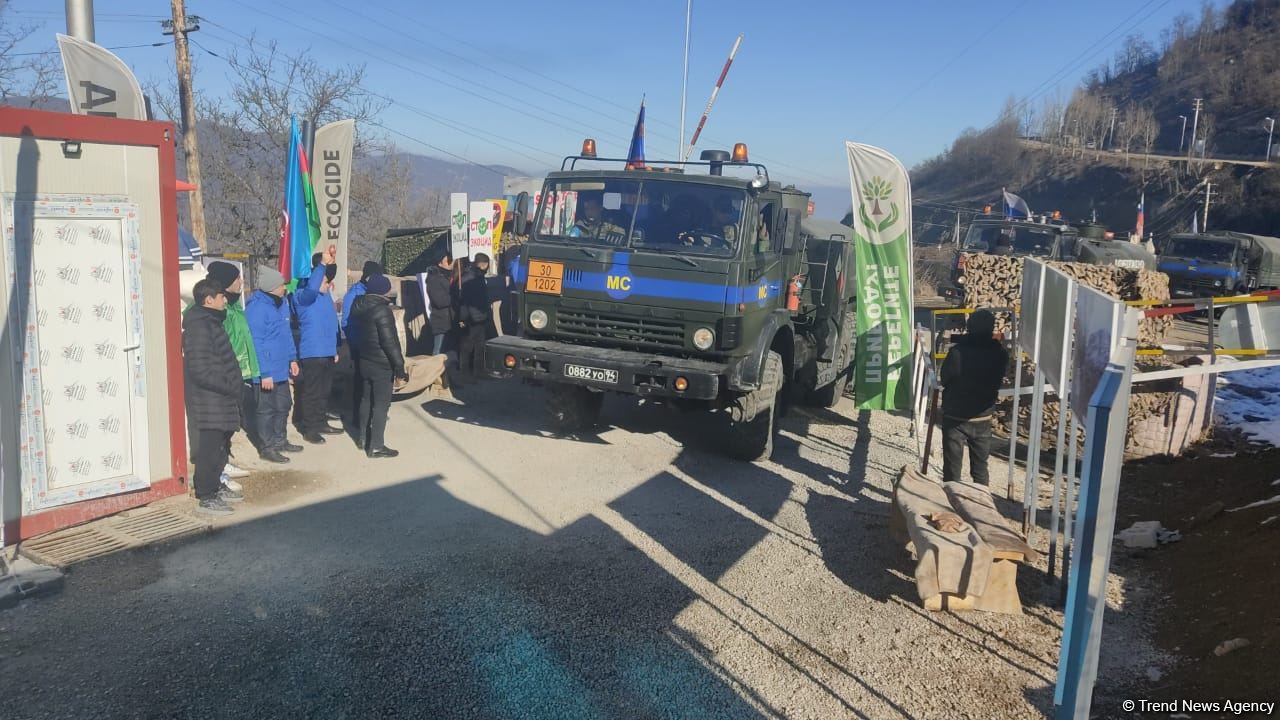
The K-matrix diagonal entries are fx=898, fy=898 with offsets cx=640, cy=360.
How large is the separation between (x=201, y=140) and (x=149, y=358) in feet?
64.7

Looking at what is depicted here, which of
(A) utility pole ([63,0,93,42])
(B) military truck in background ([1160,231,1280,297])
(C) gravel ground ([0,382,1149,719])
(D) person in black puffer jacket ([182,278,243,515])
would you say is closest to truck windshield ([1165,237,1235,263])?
(B) military truck in background ([1160,231,1280,297])

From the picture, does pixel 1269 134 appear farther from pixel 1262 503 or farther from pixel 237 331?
pixel 237 331

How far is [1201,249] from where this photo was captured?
84.3ft

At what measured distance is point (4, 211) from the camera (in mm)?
5395

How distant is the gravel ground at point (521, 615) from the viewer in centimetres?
424

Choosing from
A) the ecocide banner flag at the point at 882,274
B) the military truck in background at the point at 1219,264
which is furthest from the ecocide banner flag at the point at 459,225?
the military truck in background at the point at 1219,264

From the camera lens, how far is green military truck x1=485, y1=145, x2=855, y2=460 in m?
7.96

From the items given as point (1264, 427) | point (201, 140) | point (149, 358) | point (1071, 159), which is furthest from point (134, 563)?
point (1071, 159)

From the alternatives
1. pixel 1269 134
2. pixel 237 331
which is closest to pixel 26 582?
pixel 237 331

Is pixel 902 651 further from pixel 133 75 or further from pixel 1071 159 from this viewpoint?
pixel 1071 159

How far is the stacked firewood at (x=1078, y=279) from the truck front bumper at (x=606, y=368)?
5.98 metres

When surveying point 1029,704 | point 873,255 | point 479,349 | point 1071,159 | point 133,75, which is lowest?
point 1029,704

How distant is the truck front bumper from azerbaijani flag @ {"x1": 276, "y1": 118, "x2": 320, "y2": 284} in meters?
2.16

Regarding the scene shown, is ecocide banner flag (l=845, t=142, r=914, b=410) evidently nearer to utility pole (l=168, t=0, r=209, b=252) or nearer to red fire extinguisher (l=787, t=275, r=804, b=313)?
red fire extinguisher (l=787, t=275, r=804, b=313)
